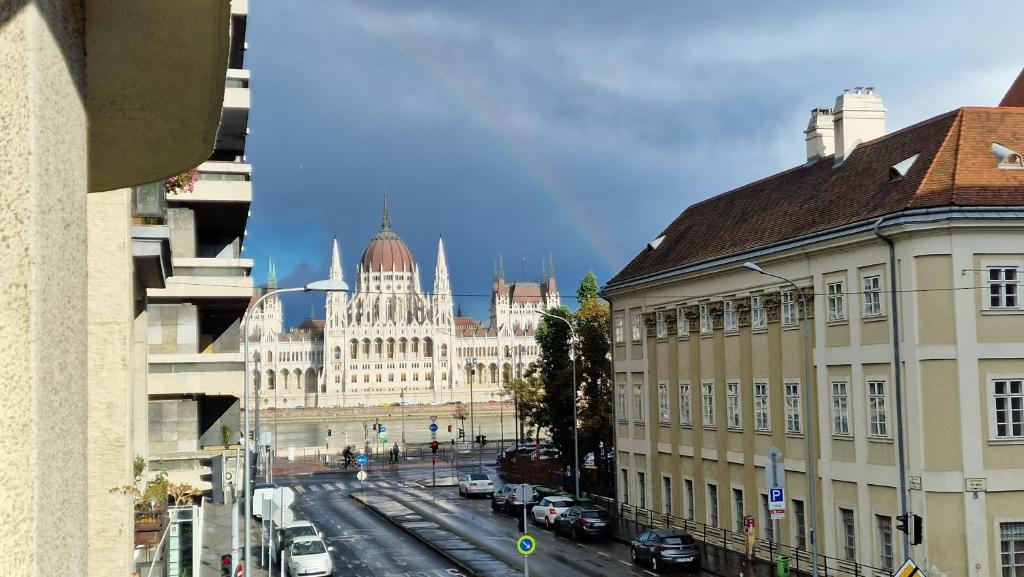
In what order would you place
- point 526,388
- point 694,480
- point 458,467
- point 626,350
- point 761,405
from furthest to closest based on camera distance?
point 458,467
point 526,388
point 626,350
point 694,480
point 761,405

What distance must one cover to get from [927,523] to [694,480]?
15.9 m

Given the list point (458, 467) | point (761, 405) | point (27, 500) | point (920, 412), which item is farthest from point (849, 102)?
point (458, 467)

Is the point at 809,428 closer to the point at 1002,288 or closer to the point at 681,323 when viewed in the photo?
the point at 1002,288

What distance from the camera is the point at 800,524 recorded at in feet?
132

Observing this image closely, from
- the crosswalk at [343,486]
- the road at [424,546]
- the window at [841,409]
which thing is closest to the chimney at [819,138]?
the window at [841,409]

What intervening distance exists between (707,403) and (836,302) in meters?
10.5

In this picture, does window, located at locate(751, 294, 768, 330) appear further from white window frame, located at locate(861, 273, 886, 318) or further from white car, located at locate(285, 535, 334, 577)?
white car, located at locate(285, 535, 334, 577)

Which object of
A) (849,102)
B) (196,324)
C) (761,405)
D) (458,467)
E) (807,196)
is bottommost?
(458,467)

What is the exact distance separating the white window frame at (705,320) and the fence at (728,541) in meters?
7.63

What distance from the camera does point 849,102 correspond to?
44.7 metres

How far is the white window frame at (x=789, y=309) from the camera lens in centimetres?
4034

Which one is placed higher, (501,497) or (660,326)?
(660,326)

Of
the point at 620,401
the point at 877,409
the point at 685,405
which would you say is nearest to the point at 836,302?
the point at 877,409

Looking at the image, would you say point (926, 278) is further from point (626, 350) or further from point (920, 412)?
point (626, 350)
